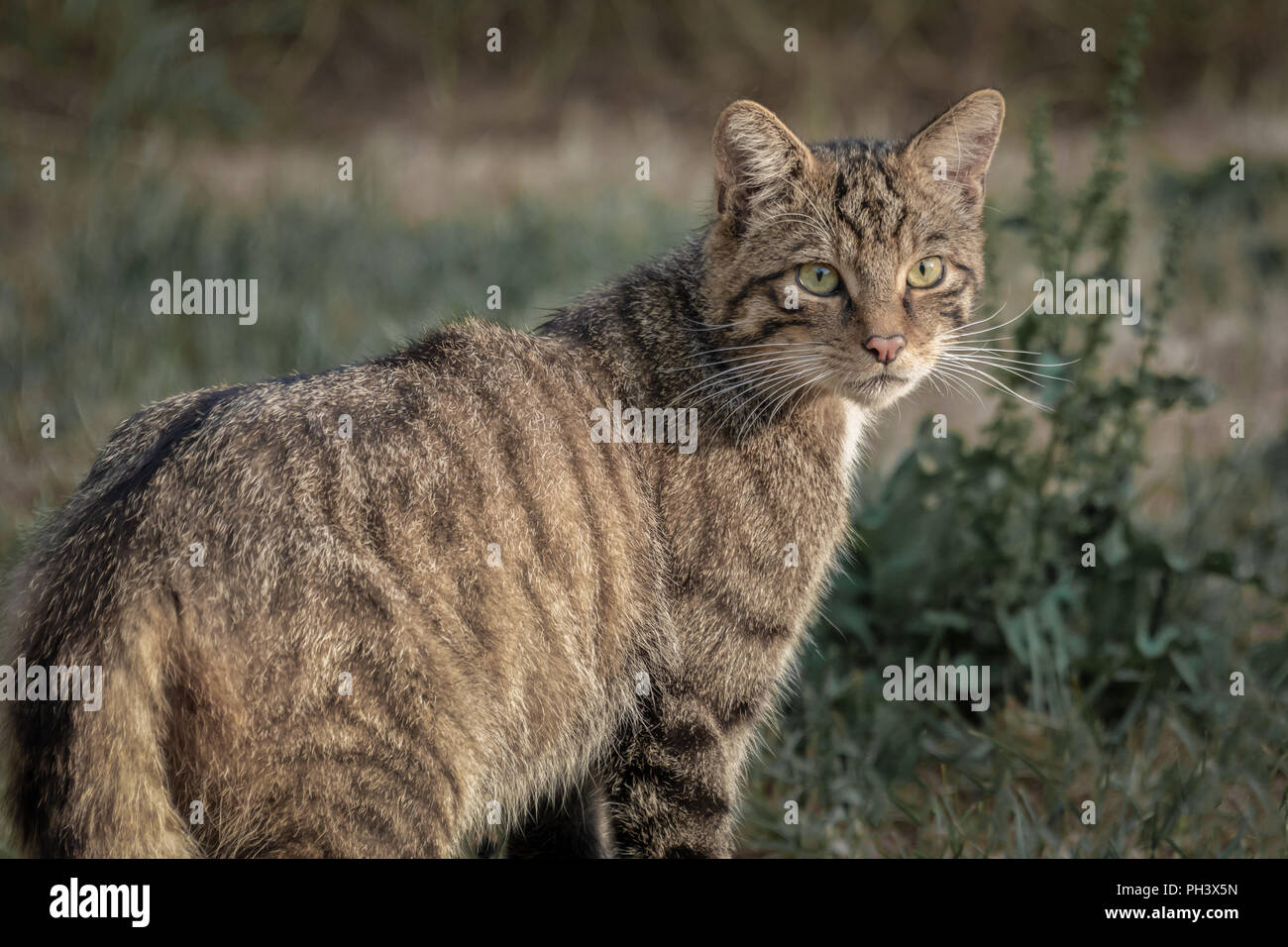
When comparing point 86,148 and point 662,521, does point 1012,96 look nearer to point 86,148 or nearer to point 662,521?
point 86,148

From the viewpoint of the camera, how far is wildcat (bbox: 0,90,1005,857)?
83.0 inches

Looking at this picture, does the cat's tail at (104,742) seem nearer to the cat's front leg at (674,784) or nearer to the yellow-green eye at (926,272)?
the cat's front leg at (674,784)

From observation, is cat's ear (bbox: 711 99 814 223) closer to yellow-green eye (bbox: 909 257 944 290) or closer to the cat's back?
yellow-green eye (bbox: 909 257 944 290)

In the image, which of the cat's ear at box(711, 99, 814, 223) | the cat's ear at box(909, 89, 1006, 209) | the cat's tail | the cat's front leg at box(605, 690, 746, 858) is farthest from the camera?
the cat's ear at box(909, 89, 1006, 209)

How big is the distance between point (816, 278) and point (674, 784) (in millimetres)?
1233

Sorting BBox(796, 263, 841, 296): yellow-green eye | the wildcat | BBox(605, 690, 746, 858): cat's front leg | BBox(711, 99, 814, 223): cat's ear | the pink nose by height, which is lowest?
BBox(605, 690, 746, 858): cat's front leg

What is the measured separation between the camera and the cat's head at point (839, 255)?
2850 millimetres

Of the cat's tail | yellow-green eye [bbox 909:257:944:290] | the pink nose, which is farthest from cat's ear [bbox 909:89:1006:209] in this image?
the cat's tail

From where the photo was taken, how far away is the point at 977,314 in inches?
153

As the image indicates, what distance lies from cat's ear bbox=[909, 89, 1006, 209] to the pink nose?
22.0 inches

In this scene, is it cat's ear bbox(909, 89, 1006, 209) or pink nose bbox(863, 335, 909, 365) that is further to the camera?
cat's ear bbox(909, 89, 1006, 209)

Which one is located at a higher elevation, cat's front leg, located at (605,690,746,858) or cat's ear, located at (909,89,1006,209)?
cat's ear, located at (909,89,1006,209)

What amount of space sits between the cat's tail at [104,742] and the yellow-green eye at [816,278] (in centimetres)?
162

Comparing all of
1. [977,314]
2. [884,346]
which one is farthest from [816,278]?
[977,314]
